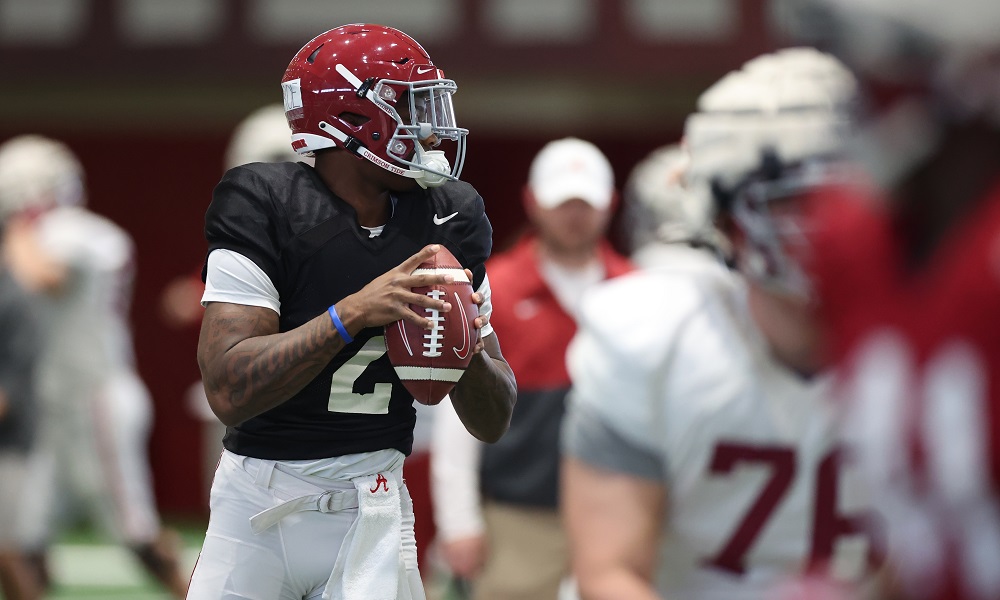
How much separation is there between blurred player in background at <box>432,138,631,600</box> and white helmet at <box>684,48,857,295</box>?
265 centimetres

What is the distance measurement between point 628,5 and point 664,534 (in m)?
8.86

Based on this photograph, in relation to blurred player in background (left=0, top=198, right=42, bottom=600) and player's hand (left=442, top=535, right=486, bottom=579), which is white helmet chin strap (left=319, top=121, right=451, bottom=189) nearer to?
player's hand (left=442, top=535, right=486, bottom=579)

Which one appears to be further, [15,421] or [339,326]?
[15,421]

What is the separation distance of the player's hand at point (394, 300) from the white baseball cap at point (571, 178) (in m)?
2.46

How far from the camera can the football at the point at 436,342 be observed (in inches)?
92.3

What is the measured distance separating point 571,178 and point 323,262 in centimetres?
244

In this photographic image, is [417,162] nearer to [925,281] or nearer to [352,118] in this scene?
[352,118]

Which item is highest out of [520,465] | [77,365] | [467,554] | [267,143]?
[267,143]

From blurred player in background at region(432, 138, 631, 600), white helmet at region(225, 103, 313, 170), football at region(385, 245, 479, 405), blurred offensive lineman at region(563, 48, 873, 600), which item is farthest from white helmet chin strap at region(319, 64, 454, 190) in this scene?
blurred player in background at region(432, 138, 631, 600)

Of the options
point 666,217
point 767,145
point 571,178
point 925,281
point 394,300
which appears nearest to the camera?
point 925,281

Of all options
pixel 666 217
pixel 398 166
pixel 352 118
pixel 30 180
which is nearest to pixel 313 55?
pixel 352 118

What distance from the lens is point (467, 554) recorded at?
453cm

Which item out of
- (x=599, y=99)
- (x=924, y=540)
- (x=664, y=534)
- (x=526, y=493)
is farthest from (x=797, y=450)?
(x=599, y=99)

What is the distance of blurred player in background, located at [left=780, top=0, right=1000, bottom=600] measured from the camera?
1001mm
